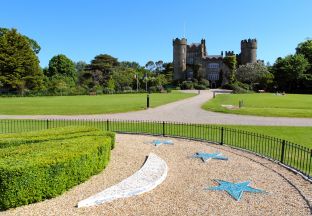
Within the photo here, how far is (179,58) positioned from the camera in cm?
10544

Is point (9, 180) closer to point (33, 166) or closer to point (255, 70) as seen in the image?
point (33, 166)

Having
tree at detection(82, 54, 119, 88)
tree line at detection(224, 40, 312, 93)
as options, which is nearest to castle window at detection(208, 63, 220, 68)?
tree line at detection(224, 40, 312, 93)

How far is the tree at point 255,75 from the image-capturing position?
8338 cm

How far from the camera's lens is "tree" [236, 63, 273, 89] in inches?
3282

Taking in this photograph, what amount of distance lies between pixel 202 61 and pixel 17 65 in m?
57.1

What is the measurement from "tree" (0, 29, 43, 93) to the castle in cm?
4604

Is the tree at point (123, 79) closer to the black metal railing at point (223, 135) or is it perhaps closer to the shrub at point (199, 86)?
the shrub at point (199, 86)

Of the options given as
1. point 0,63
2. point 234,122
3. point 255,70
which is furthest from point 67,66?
point 234,122

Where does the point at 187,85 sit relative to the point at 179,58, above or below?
below

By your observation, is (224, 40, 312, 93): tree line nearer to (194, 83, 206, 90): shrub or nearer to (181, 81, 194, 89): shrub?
(194, 83, 206, 90): shrub

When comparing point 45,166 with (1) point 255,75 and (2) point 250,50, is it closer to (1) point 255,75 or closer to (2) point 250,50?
(1) point 255,75

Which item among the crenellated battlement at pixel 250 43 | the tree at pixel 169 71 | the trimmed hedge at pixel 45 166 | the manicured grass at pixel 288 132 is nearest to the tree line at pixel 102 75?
the tree at pixel 169 71

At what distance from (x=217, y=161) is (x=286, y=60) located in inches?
3019

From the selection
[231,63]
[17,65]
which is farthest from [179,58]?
[17,65]
